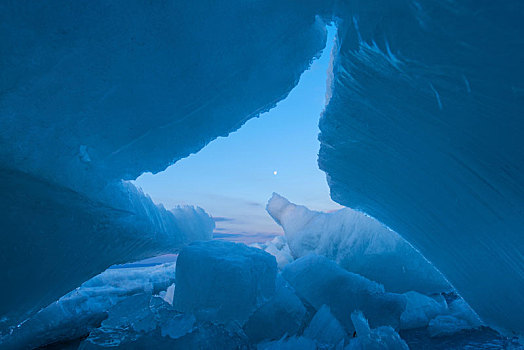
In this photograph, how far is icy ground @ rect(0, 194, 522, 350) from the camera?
213 centimetres

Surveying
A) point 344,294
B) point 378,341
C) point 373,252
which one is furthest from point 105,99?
point 373,252

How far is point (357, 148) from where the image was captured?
2801mm

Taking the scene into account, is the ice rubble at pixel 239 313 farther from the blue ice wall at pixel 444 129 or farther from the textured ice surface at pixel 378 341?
the blue ice wall at pixel 444 129

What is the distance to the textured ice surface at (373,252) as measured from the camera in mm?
5656

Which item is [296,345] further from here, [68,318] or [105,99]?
[68,318]

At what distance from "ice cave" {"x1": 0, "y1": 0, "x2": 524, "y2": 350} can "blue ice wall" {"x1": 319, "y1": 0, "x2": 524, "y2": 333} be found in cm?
1

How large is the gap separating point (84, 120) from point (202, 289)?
2.27 metres

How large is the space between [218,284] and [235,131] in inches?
70.8

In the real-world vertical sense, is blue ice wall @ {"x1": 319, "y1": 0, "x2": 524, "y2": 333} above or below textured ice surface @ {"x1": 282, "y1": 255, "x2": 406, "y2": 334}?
above

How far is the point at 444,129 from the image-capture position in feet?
6.34

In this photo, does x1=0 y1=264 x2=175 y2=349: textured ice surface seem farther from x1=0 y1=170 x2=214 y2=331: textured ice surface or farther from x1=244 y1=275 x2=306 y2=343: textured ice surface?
x1=244 y1=275 x2=306 y2=343: textured ice surface

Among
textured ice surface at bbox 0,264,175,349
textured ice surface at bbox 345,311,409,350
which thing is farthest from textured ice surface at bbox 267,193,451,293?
textured ice surface at bbox 0,264,175,349

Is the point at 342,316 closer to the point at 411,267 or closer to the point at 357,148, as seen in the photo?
the point at 357,148

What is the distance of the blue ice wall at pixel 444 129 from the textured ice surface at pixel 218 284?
1666 mm
